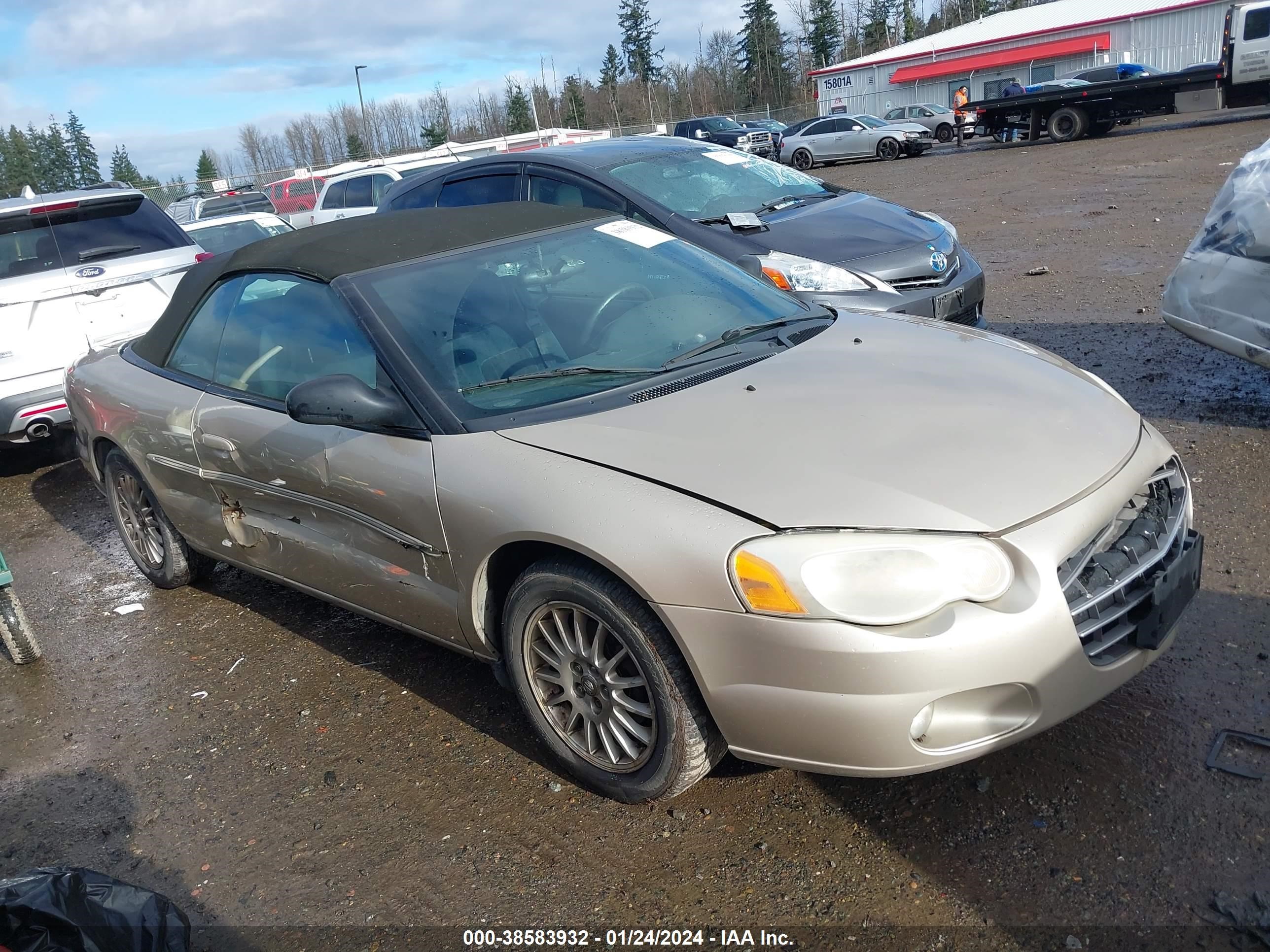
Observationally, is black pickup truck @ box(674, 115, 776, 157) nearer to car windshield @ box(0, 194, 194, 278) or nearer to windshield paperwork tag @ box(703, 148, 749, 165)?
windshield paperwork tag @ box(703, 148, 749, 165)

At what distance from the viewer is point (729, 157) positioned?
7297 mm

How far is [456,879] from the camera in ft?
8.96

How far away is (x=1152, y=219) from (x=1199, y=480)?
8143 millimetres

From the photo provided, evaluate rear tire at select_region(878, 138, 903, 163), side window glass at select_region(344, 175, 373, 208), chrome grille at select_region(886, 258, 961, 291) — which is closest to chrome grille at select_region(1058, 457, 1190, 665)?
chrome grille at select_region(886, 258, 961, 291)

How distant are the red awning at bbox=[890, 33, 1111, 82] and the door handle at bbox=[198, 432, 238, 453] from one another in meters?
48.0

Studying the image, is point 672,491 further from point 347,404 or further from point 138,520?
point 138,520

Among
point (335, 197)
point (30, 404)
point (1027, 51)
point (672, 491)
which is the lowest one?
point (30, 404)

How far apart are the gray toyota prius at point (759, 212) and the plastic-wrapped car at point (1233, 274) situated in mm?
1292

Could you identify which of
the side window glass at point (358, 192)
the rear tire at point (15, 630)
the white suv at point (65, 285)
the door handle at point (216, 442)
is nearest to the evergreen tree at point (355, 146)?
the side window glass at point (358, 192)

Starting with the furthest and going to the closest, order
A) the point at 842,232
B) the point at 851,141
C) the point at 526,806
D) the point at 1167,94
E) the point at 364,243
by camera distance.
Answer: the point at 851,141 → the point at 1167,94 → the point at 842,232 → the point at 364,243 → the point at 526,806

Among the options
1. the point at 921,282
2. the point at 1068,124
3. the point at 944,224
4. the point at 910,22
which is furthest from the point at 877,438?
the point at 910,22

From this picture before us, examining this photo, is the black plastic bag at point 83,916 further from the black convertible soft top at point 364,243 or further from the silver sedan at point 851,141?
the silver sedan at point 851,141

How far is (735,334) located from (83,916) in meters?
2.49

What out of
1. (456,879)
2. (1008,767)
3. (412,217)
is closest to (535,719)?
(456,879)
